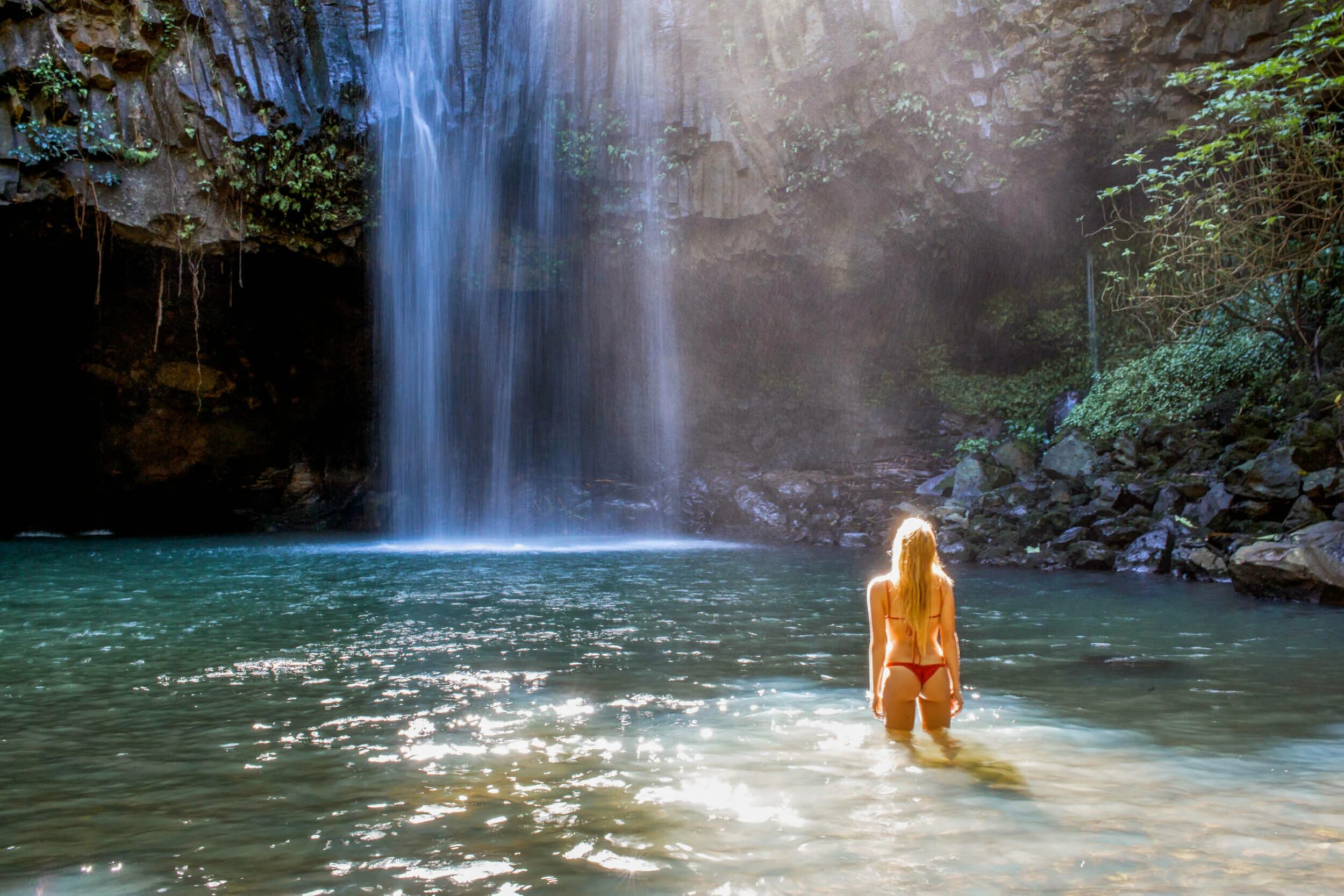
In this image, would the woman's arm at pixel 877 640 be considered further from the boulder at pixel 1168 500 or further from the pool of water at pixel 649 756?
the boulder at pixel 1168 500

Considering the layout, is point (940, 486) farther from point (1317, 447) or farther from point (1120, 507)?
point (1317, 447)

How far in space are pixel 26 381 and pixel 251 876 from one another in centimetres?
2102

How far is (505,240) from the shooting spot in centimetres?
1922

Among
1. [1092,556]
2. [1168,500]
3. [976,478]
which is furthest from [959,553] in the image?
[976,478]

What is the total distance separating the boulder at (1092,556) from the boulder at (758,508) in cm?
723

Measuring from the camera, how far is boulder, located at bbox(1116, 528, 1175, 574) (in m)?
11.1

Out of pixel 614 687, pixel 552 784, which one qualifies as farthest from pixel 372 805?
pixel 614 687

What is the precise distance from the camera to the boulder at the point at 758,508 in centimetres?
1850

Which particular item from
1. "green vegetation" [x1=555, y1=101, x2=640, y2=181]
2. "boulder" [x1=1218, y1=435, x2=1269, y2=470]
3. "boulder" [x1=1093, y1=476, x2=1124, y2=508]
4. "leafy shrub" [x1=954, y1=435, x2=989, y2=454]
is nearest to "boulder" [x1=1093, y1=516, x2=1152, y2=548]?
"boulder" [x1=1093, y1=476, x2=1124, y2=508]

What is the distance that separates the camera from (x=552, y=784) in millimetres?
3598

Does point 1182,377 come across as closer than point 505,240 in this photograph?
Yes

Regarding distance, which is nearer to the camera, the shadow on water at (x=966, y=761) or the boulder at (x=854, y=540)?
the shadow on water at (x=966, y=761)

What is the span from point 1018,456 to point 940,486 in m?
1.59

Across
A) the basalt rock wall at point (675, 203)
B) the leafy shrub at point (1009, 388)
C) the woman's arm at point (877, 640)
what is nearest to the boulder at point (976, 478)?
the leafy shrub at point (1009, 388)
